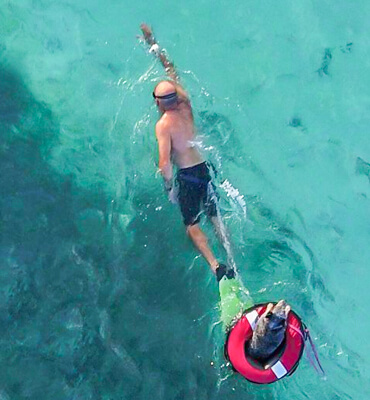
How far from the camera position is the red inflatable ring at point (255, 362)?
19.0ft

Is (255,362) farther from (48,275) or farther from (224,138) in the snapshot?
(224,138)

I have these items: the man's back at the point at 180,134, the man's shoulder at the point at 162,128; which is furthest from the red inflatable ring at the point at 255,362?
the man's shoulder at the point at 162,128

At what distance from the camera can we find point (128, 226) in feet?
24.3

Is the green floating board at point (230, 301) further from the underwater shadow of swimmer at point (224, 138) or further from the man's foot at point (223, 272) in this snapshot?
the underwater shadow of swimmer at point (224, 138)

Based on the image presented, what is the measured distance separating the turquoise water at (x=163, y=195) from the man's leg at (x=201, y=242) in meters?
0.32

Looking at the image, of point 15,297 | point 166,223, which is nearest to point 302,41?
point 166,223

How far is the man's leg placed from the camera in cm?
687

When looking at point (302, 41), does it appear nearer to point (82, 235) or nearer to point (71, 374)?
point (82, 235)

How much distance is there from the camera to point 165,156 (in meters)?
6.90

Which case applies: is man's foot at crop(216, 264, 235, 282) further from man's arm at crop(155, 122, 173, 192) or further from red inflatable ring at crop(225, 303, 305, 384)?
Result: man's arm at crop(155, 122, 173, 192)

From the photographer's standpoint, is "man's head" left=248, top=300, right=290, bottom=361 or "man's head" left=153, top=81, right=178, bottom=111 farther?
"man's head" left=153, top=81, right=178, bottom=111

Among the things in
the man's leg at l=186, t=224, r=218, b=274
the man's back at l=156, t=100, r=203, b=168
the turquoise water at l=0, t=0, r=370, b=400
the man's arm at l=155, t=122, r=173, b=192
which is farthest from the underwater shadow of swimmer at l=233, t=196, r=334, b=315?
the man's arm at l=155, t=122, r=173, b=192

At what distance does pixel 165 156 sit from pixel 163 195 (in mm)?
747

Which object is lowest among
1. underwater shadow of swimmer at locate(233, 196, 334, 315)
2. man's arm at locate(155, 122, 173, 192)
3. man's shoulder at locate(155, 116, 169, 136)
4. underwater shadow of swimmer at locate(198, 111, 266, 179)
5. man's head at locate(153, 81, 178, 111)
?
underwater shadow of swimmer at locate(233, 196, 334, 315)
